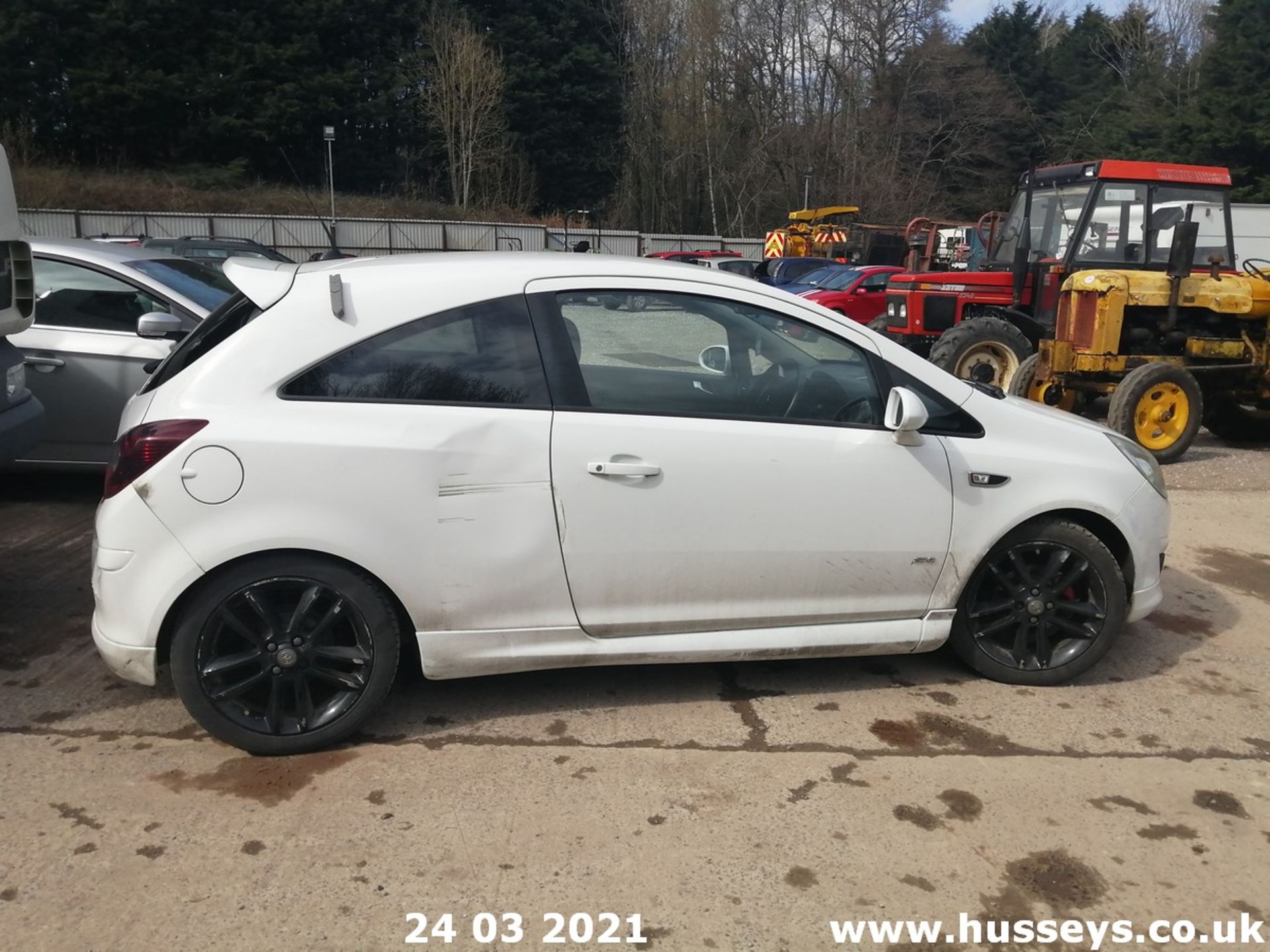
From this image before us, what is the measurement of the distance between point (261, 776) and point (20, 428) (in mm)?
2515

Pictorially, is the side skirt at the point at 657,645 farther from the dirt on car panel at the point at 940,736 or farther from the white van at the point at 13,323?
the white van at the point at 13,323

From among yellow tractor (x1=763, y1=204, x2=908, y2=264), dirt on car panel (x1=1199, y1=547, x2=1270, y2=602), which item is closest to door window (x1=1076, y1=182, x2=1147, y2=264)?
dirt on car panel (x1=1199, y1=547, x2=1270, y2=602)

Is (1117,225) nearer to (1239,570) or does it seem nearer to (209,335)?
(1239,570)

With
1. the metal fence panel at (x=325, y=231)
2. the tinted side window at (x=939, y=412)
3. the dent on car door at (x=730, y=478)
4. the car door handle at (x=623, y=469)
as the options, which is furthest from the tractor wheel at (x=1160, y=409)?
the metal fence panel at (x=325, y=231)

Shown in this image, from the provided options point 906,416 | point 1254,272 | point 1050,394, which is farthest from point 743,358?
point 1254,272

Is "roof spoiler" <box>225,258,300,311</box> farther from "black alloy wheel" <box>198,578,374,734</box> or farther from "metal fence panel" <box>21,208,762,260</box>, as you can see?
"metal fence panel" <box>21,208,762,260</box>

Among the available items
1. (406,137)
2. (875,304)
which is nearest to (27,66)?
(406,137)

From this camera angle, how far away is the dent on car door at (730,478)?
12.1ft

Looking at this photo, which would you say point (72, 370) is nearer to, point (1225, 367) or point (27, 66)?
point (1225, 367)

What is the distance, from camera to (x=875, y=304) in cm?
1980

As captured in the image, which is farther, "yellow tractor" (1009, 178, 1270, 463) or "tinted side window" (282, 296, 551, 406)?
"yellow tractor" (1009, 178, 1270, 463)

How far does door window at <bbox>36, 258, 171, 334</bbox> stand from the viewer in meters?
6.34

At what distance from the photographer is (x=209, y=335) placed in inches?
147

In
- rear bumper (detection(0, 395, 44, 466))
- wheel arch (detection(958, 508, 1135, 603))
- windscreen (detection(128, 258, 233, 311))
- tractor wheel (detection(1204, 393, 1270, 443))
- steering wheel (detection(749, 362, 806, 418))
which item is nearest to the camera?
steering wheel (detection(749, 362, 806, 418))
